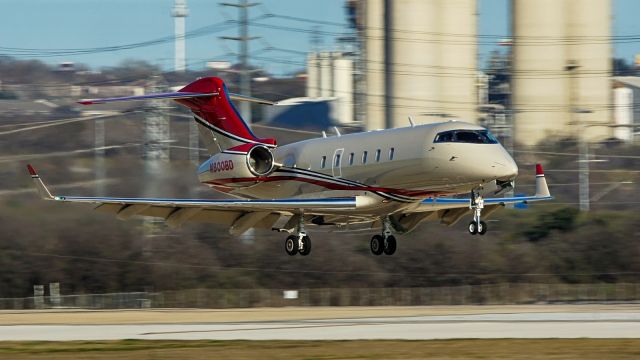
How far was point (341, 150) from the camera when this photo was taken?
102ft

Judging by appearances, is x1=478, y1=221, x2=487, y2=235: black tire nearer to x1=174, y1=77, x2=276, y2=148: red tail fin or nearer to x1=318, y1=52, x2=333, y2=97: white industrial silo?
x1=174, y1=77, x2=276, y2=148: red tail fin

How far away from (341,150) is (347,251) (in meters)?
28.5

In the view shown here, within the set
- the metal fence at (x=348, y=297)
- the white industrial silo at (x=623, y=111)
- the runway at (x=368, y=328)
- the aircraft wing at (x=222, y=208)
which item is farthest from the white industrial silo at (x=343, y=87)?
the aircraft wing at (x=222, y=208)

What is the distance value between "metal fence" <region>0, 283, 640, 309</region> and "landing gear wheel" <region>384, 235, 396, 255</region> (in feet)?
71.6

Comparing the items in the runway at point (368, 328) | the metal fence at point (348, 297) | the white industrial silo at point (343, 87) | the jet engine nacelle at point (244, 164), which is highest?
the white industrial silo at point (343, 87)

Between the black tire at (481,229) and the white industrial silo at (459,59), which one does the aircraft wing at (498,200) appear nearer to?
the black tire at (481,229)

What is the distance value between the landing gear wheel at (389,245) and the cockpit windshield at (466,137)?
4.74 m

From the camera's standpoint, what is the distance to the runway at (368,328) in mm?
29094

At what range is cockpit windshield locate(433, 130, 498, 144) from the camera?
92.2 feet

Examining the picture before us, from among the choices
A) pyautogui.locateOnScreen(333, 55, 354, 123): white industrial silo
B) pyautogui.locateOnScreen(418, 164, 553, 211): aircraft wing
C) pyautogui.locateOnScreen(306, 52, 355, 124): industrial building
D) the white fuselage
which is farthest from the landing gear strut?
pyautogui.locateOnScreen(333, 55, 354, 123): white industrial silo

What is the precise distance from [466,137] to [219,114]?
979cm

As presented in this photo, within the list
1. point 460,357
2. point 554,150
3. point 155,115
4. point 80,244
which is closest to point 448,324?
point 460,357

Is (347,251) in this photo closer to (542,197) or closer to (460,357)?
(542,197)

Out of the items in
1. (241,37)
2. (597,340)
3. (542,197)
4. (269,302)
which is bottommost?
(269,302)
